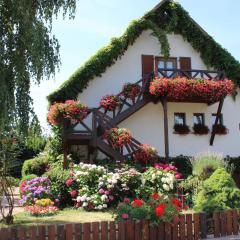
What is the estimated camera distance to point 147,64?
21234mm

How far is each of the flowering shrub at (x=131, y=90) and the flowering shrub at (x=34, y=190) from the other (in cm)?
563

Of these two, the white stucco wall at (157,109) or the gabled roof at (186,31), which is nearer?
the white stucco wall at (157,109)

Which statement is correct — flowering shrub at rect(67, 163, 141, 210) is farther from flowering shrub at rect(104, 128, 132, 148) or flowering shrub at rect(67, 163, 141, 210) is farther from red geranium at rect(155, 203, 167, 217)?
red geranium at rect(155, 203, 167, 217)

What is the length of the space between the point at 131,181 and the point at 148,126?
18.9ft

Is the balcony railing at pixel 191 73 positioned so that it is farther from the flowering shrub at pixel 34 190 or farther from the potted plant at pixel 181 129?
the flowering shrub at pixel 34 190

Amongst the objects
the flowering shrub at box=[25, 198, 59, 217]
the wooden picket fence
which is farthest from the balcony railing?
the wooden picket fence

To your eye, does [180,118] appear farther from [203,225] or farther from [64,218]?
[203,225]

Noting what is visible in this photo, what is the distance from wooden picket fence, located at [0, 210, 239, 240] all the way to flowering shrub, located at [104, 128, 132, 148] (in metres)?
8.09

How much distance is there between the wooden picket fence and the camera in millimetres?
7469

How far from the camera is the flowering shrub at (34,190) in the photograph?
14.6 metres

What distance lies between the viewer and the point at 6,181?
11.8 metres

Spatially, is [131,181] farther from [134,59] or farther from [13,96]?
[134,59]

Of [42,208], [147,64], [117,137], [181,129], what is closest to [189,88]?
[181,129]

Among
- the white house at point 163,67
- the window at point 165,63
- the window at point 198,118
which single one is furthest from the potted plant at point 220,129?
the window at point 165,63
